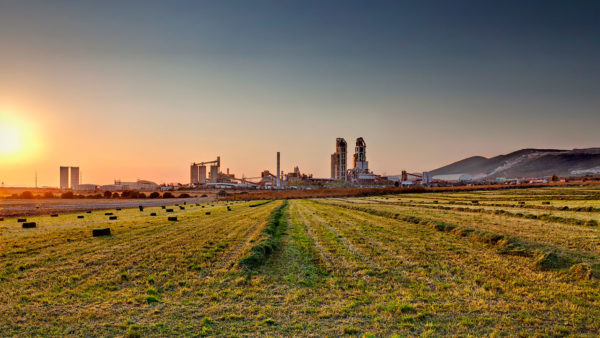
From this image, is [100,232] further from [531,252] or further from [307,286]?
[531,252]

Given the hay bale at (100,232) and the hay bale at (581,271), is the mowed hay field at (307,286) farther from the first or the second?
the hay bale at (100,232)

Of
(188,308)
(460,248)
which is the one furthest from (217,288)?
(460,248)

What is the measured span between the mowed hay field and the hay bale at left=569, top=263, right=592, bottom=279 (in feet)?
0.25

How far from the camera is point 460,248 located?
18.0 metres

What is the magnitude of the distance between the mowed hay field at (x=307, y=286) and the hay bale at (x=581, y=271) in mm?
75

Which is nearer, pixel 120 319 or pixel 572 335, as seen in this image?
pixel 572 335

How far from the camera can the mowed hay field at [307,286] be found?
28.2 ft

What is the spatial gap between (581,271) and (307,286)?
1062cm

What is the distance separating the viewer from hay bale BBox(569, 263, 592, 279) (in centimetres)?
1182

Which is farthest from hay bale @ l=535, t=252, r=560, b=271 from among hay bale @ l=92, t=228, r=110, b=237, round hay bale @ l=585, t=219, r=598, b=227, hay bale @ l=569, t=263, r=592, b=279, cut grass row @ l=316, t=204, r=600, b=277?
hay bale @ l=92, t=228, r=110, b=237

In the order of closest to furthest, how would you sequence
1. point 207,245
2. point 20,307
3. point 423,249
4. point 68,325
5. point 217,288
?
point 68,325, point 20,307, point 217,288, point 423,249, point 207,245

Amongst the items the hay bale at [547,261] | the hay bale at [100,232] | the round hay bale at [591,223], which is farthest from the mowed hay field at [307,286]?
the round hay bale at [591,223]

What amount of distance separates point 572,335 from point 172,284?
1252 centimetres

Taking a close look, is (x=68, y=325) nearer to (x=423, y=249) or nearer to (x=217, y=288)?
(x=217, y=288)
